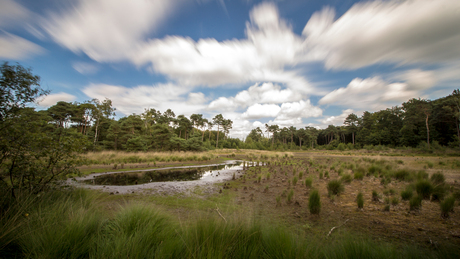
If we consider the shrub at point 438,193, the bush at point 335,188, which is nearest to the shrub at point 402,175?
the shrub at point 438,193

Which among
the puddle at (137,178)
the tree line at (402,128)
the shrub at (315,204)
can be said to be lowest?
the puddle at (137,178)

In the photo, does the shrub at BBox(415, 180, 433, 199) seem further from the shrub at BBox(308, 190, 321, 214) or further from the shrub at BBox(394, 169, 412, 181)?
the shrub at BBox(308, 190, 321, 214)

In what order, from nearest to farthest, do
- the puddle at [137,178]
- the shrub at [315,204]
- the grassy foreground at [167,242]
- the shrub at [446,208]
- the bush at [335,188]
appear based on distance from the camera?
the grassy foreground at [167,242] → the shrub at [446,208] → the shrub at [315,204] → the bush at [335,188] → the puddle at [137,178]

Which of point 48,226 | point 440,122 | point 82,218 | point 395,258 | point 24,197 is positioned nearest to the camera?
point 395,258

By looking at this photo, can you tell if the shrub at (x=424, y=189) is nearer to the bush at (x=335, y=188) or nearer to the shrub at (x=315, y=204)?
the bush at (x=335, y=188)

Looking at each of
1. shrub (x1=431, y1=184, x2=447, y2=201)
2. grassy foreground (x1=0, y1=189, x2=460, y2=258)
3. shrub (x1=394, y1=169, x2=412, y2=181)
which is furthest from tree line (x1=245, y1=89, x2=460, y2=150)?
grassy foreground (x1=0, y1=189, x2=460, y2=258)

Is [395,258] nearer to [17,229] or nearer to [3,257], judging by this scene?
[3,257]

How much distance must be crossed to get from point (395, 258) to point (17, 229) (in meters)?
5.25

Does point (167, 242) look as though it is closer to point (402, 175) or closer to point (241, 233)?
point (241, 233)

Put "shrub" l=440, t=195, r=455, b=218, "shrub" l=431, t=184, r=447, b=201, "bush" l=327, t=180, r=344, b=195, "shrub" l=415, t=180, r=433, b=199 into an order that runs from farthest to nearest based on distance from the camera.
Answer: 1. "bush" l=327, t=180, r=344, b=195
2. "shrub" l=415, t=180, r=433, b=199
3. "shrub" l=431, t=184, r=447, b=201
4. "shrub" l=440, t=195, r=455, b=218

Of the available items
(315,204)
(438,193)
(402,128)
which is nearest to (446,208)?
(438,193)

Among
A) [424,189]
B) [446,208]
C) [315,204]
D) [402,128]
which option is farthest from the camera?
[402,128]

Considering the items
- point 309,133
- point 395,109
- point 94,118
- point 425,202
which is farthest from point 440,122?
point 94,118

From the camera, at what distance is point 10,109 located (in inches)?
143
